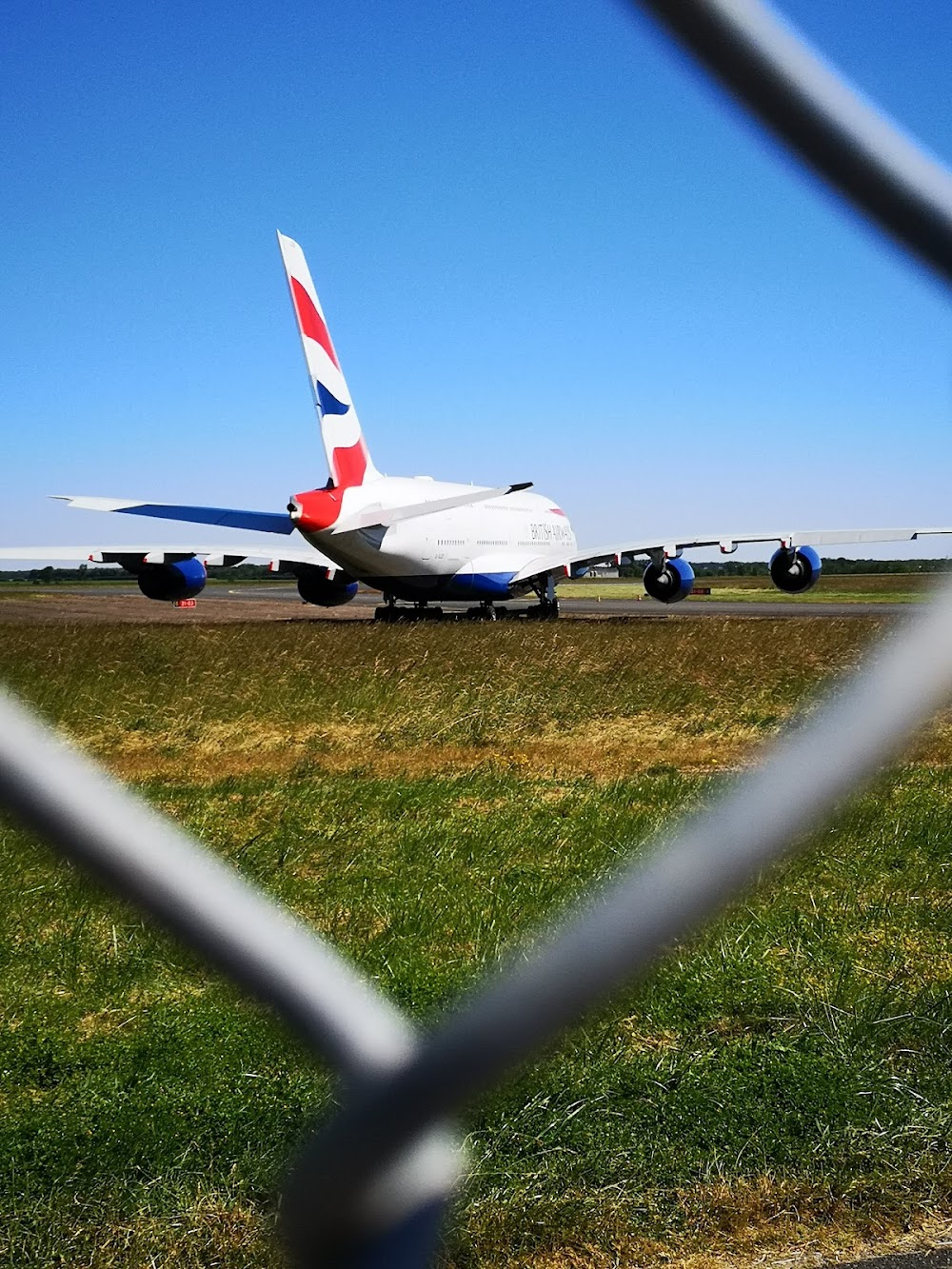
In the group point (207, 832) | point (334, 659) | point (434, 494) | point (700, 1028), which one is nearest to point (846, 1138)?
point (700, 1028)

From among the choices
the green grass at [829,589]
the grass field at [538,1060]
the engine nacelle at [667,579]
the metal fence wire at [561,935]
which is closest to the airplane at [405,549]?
the engine nacelle at [667,579]

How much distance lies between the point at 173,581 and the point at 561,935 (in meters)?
27.5

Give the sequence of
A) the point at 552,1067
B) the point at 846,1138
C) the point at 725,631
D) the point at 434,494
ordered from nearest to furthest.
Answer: the point at 846,1138, the point at 552,1067, the point at 725,631, the point at 434,494

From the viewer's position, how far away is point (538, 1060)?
0.79m

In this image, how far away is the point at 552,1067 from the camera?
3.42 m

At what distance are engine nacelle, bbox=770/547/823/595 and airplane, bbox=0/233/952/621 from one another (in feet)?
0.10

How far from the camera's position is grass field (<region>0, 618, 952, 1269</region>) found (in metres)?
2.75

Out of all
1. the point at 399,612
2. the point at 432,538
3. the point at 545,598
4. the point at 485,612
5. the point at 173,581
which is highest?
the point at 432,538

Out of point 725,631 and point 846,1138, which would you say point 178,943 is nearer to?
point 846,1138

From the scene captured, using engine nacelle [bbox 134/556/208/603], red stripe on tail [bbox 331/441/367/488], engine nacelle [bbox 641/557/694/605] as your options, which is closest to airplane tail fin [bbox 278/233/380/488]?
red stripe on tail [bbox 331/441/367/488]

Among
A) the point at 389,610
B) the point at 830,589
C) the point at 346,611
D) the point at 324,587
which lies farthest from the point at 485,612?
the point at 830,589

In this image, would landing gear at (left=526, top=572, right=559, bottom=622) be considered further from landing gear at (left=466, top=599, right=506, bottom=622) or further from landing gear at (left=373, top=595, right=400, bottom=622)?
landing gear at (left=373, top=595, right=400, bottom=622)

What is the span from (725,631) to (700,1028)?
14025 millimetres

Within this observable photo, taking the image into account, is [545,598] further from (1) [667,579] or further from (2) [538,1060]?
(2) [538,1060]
